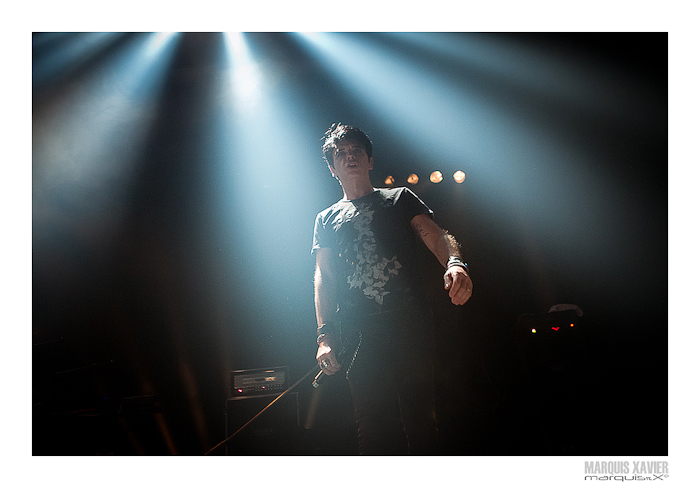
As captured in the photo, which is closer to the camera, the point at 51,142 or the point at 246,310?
the point at 51,142

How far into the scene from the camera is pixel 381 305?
1558 mm

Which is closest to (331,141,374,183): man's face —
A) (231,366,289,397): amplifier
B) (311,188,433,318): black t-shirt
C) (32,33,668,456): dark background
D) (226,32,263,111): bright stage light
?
(311,188,433,318): black t-shirt

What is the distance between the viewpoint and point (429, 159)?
7.43 feet

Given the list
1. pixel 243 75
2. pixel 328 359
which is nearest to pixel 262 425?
pixel 328 359

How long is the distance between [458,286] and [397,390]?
1.54ft

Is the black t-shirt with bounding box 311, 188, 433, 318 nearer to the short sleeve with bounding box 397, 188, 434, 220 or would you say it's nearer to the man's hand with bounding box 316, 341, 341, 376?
the short sleeve with bounding box 397, 188, 434, 220

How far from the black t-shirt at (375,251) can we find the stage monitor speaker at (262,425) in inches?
31.4

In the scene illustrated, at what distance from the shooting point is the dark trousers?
1489 millimetres
